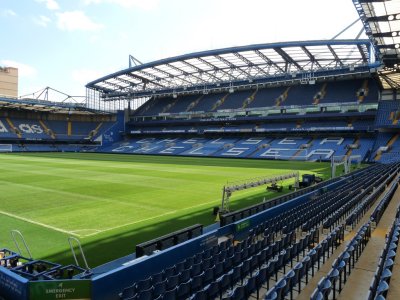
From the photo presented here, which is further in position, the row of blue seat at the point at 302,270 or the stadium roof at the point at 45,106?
the stadium roof at the point at 45,106

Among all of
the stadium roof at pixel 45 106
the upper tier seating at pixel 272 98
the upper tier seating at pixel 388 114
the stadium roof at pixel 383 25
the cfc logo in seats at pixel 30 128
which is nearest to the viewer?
the stadium roof at pixel 383 25

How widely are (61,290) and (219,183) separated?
20926 mm

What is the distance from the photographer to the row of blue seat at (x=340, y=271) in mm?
6196

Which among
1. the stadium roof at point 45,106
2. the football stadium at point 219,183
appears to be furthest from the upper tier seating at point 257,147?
the stadium roof at point 45,106

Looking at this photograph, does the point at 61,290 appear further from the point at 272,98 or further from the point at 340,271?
the point at 272,98

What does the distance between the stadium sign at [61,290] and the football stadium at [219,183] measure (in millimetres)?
26

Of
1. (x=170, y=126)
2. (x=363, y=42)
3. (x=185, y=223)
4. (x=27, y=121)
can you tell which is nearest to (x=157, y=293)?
(x=185, y=223)

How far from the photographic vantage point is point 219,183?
88.9 ft

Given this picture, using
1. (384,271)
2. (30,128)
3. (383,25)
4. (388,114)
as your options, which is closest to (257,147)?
(388,114)

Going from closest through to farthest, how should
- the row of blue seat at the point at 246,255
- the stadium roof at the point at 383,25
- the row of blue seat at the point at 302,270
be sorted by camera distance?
the row of blue seat at the point at 302,270 < the row of blue seat at the point at 246,255 < the stadium roof at the point at 383,25

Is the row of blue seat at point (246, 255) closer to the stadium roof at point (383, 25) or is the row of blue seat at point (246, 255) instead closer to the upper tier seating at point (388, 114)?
the stadium roof at point (383, 25)

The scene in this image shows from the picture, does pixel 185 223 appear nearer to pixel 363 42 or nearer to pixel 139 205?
pixel 139 205

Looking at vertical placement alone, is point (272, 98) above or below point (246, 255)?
above

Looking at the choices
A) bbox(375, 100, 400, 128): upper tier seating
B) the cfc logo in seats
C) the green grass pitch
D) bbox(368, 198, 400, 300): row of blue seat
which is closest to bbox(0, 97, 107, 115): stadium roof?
the cfc logo in seats
